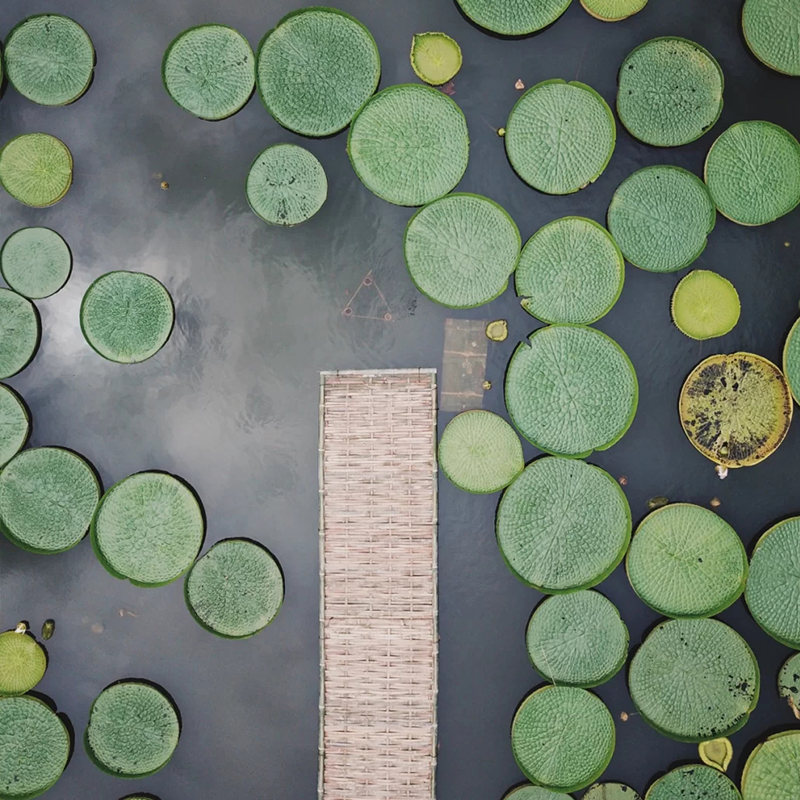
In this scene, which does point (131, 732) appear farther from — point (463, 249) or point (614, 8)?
point (614, 8)

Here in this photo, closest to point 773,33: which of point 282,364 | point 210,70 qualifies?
point 210,70

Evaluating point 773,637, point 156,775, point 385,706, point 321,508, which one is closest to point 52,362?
point 321,508

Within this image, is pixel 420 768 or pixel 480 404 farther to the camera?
pixel 480 404

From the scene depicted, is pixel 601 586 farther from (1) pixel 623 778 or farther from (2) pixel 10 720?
(2) pixel 10 720

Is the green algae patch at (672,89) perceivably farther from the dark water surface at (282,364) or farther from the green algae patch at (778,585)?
the green algae patch at (778,585)

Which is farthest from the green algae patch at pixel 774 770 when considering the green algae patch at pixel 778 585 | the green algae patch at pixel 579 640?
the green algae patch at pixel 579 640
